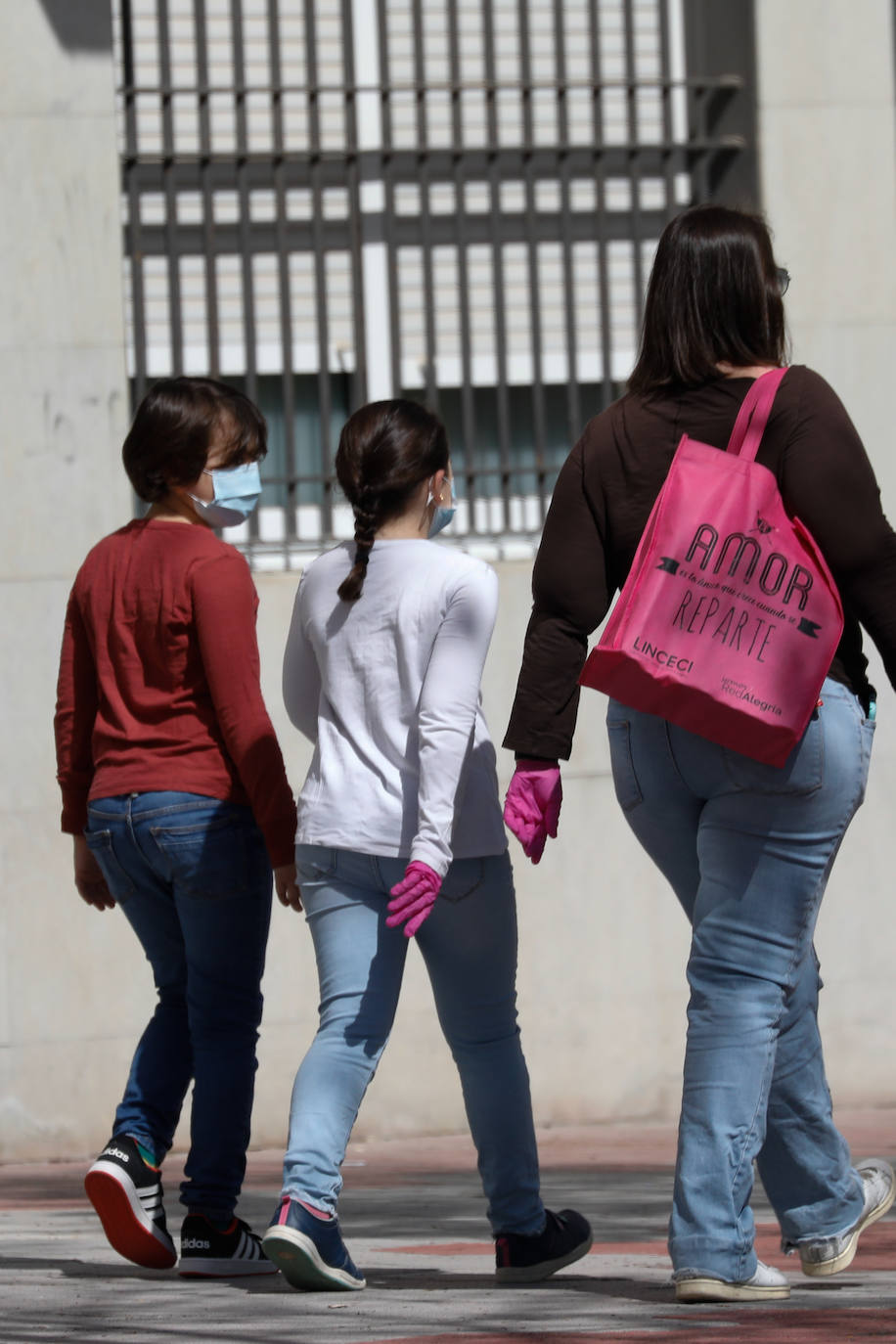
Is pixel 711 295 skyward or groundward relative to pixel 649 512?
skyward

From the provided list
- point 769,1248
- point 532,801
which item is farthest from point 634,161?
point 532,801

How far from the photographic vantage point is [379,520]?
4.00 m

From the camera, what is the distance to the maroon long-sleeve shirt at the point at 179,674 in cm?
408

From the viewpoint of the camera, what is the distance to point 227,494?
432 centimetres

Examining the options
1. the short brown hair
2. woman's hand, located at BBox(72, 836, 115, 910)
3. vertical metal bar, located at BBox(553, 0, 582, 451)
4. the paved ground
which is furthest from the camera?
vertical metal bar, located at BBox(553, 0, 582, 451)

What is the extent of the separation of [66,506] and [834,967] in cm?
318

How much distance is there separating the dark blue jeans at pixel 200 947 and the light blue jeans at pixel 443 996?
238 millimetres

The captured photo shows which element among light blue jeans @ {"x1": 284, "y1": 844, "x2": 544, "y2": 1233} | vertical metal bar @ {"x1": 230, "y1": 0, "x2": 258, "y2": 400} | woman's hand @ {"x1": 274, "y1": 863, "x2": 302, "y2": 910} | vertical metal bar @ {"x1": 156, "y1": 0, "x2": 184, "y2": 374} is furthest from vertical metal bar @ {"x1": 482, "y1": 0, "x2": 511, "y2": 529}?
light blue jeans @ {"x1": 284, "y1": 844, "x2": 544, "y2": 1233}

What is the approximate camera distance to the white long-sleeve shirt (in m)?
3.79

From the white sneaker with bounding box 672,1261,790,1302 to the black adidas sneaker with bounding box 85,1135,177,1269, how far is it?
1168mm

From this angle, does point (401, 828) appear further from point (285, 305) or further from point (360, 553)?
point (285, 305)

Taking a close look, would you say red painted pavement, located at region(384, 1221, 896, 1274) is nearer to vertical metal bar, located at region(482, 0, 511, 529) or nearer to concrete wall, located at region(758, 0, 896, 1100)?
concrete wall, located at region(758, 0, 896, 1100)

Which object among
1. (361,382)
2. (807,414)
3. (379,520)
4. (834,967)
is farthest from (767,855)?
(361,382)

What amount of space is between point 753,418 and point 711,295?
246 mm
